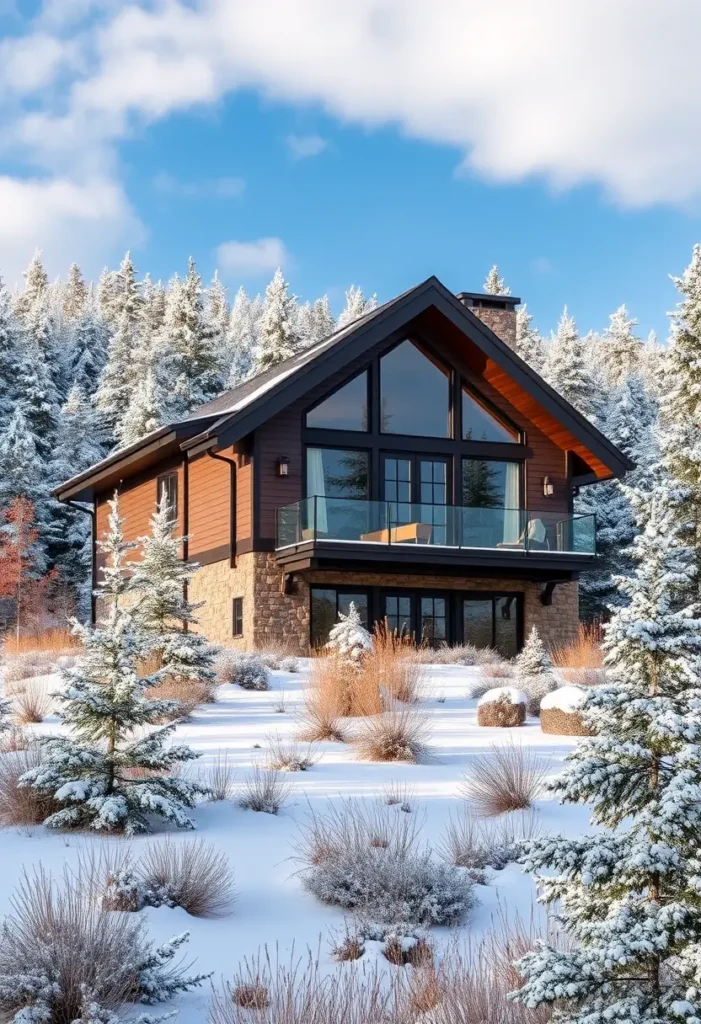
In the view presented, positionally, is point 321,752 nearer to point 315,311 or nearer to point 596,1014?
point 596,1014

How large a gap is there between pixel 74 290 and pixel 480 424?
93.1 meters

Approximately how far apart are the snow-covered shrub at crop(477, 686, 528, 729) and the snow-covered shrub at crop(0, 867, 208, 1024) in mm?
7496

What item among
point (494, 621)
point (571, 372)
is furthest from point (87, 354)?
point (494, 621)

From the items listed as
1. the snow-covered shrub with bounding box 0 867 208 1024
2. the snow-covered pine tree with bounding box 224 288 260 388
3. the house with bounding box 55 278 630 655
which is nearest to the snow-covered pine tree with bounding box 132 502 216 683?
the house with bounding box 55 278 630 655

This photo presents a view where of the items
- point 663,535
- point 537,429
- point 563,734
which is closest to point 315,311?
point 537,429

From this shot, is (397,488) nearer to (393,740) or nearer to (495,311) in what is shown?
(495,311)

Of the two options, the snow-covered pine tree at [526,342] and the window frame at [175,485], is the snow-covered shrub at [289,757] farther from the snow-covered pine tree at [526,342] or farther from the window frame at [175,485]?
the snow-covered pine tree at [526,342]

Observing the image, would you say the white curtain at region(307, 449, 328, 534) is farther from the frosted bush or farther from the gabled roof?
the frosted bush

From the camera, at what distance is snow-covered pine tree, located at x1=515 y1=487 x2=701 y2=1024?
4527 millimetres

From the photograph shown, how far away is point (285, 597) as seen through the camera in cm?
2312

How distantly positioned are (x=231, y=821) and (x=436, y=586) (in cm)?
1548

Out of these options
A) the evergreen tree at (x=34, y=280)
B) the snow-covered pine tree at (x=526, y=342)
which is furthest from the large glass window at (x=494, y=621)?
the evergreen tree at (x=34, y=280)

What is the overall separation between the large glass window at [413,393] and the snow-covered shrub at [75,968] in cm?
1887

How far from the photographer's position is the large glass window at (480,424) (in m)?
25.0
